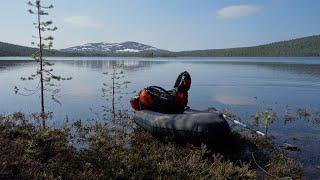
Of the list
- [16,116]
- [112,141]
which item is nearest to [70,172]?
[112,141]

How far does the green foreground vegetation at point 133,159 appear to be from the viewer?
9203 millimetres

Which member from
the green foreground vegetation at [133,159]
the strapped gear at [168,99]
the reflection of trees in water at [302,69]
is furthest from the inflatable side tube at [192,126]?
the reflection of trees in water at [302,69]

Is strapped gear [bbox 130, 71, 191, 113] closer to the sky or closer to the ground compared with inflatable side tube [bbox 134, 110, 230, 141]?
closer to the sky

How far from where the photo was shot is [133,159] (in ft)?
33.6

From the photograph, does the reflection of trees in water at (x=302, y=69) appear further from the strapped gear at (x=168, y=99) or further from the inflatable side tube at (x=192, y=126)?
the inflatable side tube at (x=192, y=126)

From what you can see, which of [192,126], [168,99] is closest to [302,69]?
[168,99]

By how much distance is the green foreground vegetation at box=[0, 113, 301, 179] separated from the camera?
30.2ft

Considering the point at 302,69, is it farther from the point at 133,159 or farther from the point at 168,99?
the point at 133,159

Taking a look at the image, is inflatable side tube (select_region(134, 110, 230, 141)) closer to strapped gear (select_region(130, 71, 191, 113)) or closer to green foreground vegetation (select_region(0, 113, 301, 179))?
green foreground vegetation (select_region(0, 113, 301, 179))

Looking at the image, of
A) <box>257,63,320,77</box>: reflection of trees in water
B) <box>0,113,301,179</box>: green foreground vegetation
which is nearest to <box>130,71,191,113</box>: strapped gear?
<box>0,113,301,179</box>: green foreground vegetation

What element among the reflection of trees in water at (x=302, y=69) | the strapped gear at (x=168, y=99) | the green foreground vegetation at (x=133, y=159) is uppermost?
the strapped gear at (x=168, y=99)

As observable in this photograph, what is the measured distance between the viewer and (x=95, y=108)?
23.5 m

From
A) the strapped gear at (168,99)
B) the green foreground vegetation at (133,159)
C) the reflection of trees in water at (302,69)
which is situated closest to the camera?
the green foreground vegetation at (133,159)

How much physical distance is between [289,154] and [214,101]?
1577 centimetres
